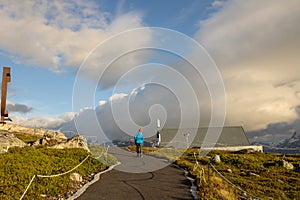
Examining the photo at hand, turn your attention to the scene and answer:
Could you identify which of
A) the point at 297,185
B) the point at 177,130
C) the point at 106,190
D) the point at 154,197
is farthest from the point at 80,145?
the point at 177,130

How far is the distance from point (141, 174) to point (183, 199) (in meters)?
5.54

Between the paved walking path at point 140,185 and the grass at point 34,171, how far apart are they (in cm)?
126

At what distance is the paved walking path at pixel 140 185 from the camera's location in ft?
39.3

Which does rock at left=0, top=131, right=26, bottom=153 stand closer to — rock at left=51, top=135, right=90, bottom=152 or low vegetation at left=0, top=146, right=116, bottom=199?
low vegetation at left=0, top=146, right=116, bottom=199

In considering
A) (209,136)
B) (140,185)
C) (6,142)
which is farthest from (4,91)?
(209,136)

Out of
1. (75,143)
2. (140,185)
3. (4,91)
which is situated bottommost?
(140,185)

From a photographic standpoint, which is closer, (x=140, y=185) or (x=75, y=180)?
(x=140, y=185)

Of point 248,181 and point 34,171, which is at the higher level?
point 34,171

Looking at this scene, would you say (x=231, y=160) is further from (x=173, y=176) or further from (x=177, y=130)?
(x=177, y=130)

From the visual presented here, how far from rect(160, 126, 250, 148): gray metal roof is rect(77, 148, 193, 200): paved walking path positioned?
39.1 m

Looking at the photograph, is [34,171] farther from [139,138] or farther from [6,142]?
[139,138]

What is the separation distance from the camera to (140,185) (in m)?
13.8

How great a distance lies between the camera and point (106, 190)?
12812 millimetres

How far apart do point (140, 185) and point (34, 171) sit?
5.12 m
